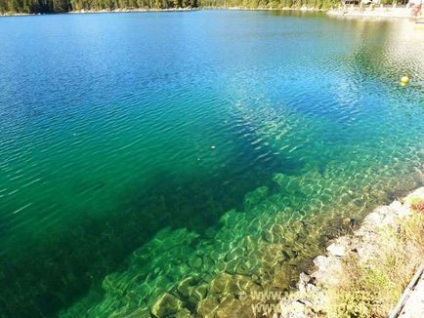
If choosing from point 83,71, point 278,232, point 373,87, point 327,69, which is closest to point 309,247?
point 278,232

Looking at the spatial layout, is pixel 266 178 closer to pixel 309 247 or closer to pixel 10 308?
pixel 309 247

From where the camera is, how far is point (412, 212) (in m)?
13.8

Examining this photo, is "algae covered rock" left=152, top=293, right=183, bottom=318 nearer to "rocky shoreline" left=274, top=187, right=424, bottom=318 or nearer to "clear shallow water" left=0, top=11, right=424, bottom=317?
"clear shallow water" left=0, top=11, right=424, bottom=317

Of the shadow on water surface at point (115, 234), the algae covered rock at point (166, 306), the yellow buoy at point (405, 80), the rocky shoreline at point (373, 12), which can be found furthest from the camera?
the rocky shoreline at point (373, 12)

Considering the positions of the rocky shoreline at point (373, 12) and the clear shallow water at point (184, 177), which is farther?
the rocky shoreline at point (373, 12)

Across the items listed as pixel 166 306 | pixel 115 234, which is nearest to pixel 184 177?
pixel 115 234

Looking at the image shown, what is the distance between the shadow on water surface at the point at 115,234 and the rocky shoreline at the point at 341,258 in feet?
16.7

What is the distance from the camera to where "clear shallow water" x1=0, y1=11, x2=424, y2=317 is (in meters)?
12.3

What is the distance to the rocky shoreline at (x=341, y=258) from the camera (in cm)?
1030

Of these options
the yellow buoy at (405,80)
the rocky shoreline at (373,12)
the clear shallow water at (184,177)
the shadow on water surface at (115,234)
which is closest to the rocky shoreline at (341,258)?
the clear shallow water at (184,177)

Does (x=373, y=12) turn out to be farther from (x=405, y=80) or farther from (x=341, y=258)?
(x=341, y=258)

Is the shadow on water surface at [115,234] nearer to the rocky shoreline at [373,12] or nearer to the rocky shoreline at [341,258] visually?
the rocky shoreline at [341,258]

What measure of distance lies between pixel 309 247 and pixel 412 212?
4.91 m

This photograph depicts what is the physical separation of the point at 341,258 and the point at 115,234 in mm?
9956
